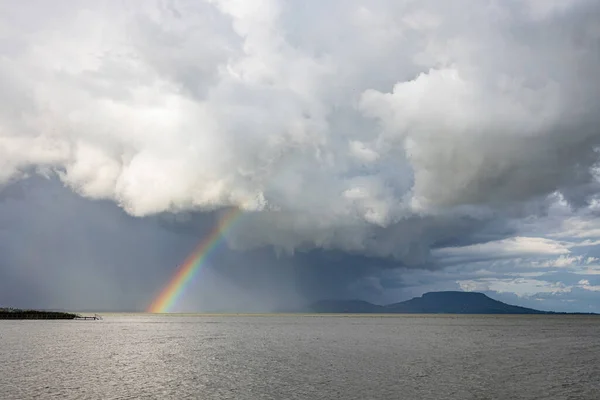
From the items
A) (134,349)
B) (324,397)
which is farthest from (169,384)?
(134,349)

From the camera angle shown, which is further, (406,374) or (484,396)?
(406,374)

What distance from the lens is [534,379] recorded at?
59.1 metres

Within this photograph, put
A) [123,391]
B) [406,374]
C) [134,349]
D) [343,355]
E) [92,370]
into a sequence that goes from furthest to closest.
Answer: [134,349] → [343,355] → [92,370] → [406,374] → [123,391]

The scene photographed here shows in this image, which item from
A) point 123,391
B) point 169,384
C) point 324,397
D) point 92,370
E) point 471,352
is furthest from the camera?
point 471,352

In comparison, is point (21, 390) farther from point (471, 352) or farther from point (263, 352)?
point (471, 352)

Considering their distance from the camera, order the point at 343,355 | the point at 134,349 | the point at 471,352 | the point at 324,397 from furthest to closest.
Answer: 1. the point at 134,349
2. the point at 471,352
3. the point at 343,355
4. the point at 324,397

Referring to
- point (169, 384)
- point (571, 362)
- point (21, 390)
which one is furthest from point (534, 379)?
point (21, 390)

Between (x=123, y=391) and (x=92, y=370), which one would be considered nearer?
(x=123, y=391)

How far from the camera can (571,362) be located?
3059 inches

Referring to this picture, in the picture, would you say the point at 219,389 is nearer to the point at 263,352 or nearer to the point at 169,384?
the point at 169,384

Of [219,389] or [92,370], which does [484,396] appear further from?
[92,370]

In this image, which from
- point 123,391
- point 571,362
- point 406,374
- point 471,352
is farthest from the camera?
point 471,352

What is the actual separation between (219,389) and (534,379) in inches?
1443

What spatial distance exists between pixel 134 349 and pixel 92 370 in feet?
121
